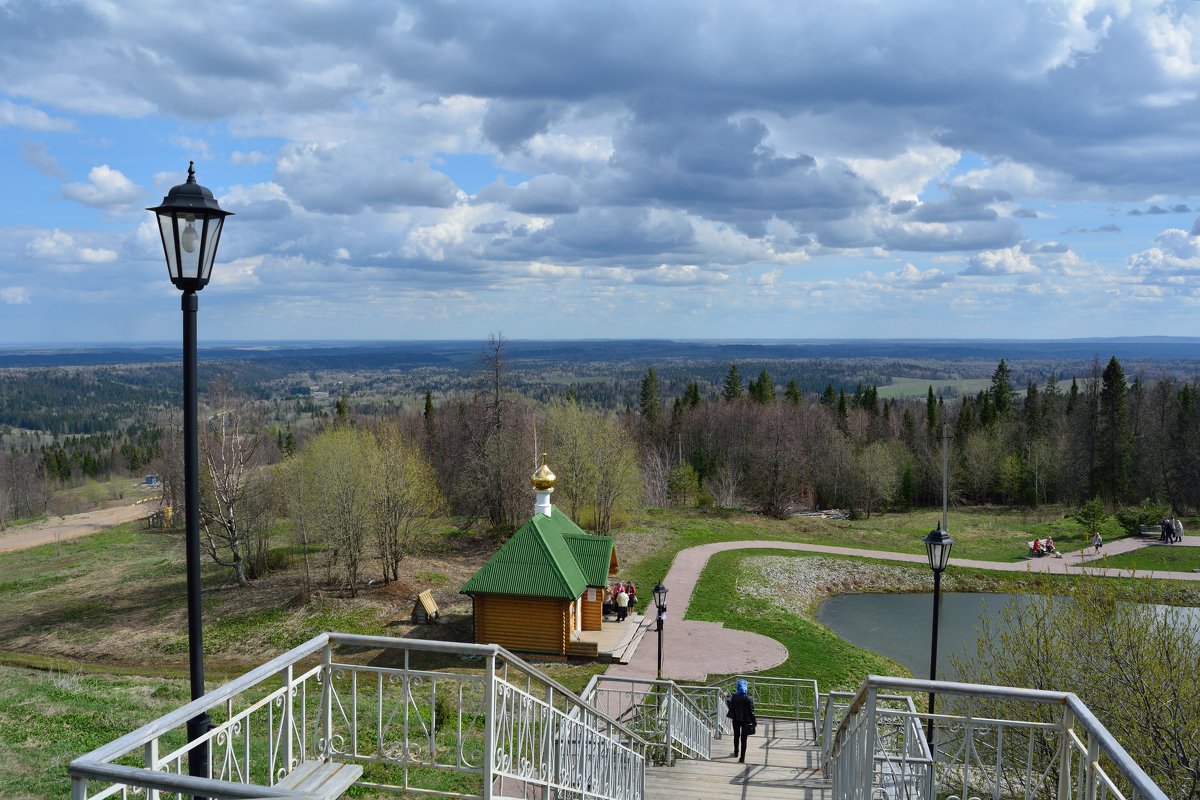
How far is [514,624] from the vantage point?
22.2 m

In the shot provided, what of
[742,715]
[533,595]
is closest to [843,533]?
[533,595]

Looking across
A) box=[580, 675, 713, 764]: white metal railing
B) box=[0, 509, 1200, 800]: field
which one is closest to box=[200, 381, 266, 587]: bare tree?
box=[0, 509, 1200, 800]: field

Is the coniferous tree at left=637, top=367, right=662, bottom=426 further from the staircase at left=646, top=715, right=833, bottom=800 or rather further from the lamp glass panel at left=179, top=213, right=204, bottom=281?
the lamp glass panel at left=179, top=213, right=204, bottom=281

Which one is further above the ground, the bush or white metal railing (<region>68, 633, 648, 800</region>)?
white metal railing (<region>68, 633, 648, 800</region>)

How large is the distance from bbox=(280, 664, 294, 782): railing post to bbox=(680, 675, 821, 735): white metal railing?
41.2 ft

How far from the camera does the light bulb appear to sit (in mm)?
5398

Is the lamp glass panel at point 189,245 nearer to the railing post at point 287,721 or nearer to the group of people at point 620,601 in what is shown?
the railing post at point 287,721

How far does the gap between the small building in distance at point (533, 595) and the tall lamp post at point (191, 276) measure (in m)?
16.5

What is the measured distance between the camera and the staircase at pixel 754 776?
365 inches

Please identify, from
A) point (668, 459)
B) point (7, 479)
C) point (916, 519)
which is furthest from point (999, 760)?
point (7, 479)

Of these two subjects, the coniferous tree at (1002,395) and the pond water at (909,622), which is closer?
the pond water at (909,622)

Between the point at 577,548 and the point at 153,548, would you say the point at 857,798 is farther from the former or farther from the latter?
the point at 153,548

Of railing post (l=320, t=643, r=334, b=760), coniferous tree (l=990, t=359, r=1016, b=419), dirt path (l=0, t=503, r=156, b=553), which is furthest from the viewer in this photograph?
coniferous tree (l=990, t=359, r=1016, b=419)

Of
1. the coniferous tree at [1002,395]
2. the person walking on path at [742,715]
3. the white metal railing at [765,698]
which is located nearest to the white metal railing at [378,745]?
the person walking on path at [742,715]
